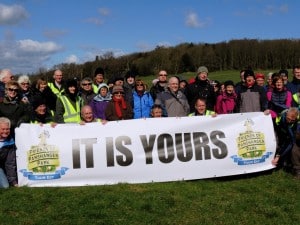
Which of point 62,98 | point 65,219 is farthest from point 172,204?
point 62,98

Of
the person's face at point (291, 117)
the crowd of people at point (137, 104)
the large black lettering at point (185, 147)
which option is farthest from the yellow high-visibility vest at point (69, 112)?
the person's face at point (291, 117)

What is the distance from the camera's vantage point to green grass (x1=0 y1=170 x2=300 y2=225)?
6.61 m

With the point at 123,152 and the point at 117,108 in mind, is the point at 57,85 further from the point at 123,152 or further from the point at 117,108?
the point at 123,152

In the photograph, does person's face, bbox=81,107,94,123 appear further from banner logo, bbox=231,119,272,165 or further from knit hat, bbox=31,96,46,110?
banner logo, bbox=231,119,272,165

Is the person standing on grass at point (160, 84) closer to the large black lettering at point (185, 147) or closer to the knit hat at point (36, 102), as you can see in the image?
the large black lettering at point (185, 147)

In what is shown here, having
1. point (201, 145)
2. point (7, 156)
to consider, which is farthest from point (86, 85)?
point (201, 145)

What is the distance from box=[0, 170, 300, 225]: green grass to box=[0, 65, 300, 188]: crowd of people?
927 mm

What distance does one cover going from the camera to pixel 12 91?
9.07 m

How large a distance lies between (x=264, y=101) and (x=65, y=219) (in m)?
5.43

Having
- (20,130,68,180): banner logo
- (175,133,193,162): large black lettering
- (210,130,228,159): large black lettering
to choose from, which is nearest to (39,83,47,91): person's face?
A: (20,130,68,180): banner logo

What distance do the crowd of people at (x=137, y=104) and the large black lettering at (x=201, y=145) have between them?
0.56m

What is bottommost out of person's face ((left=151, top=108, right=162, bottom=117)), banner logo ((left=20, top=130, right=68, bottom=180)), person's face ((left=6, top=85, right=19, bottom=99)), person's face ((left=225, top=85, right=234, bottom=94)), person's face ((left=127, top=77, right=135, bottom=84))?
banner logo ((left=20, top=130, right=68, bottom=180))

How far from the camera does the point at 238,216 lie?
6660mm

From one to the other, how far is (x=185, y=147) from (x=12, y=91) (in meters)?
3.87
